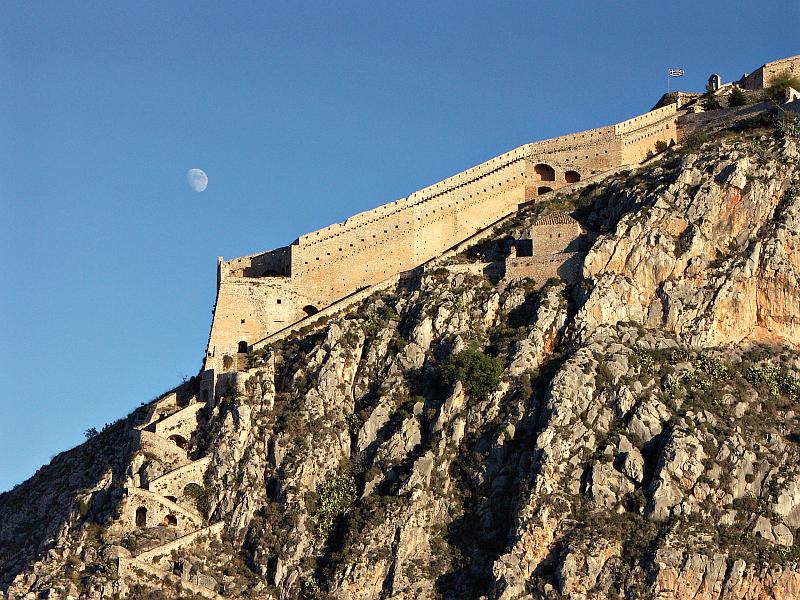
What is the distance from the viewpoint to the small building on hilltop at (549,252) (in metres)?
109

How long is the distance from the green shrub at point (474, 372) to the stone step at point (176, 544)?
1539 centimetres

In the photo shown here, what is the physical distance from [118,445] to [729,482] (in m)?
36.7

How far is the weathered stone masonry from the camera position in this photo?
114 meters

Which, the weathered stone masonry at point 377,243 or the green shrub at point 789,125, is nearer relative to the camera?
the weathered stone masonry at point 377,243

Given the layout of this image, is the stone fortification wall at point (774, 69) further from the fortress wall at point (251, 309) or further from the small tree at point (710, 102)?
the fortress wall at point (251, 309)

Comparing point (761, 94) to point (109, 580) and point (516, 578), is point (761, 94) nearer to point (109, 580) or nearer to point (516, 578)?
point (516, 578)

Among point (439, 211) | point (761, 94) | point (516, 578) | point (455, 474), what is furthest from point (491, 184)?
point (516, 578)

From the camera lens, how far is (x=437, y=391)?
338ft

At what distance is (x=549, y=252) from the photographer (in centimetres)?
11075

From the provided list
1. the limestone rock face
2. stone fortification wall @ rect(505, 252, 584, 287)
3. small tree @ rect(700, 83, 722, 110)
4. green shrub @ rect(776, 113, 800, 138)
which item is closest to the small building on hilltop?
stone fortification wall @ rect(505, 252, 584, 287)

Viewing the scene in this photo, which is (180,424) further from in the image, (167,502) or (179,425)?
(167,502)

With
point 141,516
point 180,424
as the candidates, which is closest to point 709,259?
point 180,424

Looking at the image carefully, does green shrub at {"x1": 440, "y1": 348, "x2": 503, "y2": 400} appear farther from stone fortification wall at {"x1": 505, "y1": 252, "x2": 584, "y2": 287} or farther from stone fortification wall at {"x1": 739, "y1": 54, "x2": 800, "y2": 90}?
stone fortification wall at {"x1": 739, "y1": 54, "x2": 800, "y2": 90}

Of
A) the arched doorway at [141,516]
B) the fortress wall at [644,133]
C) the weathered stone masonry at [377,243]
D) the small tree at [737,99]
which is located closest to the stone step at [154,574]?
the arched doorway at [141,516]
